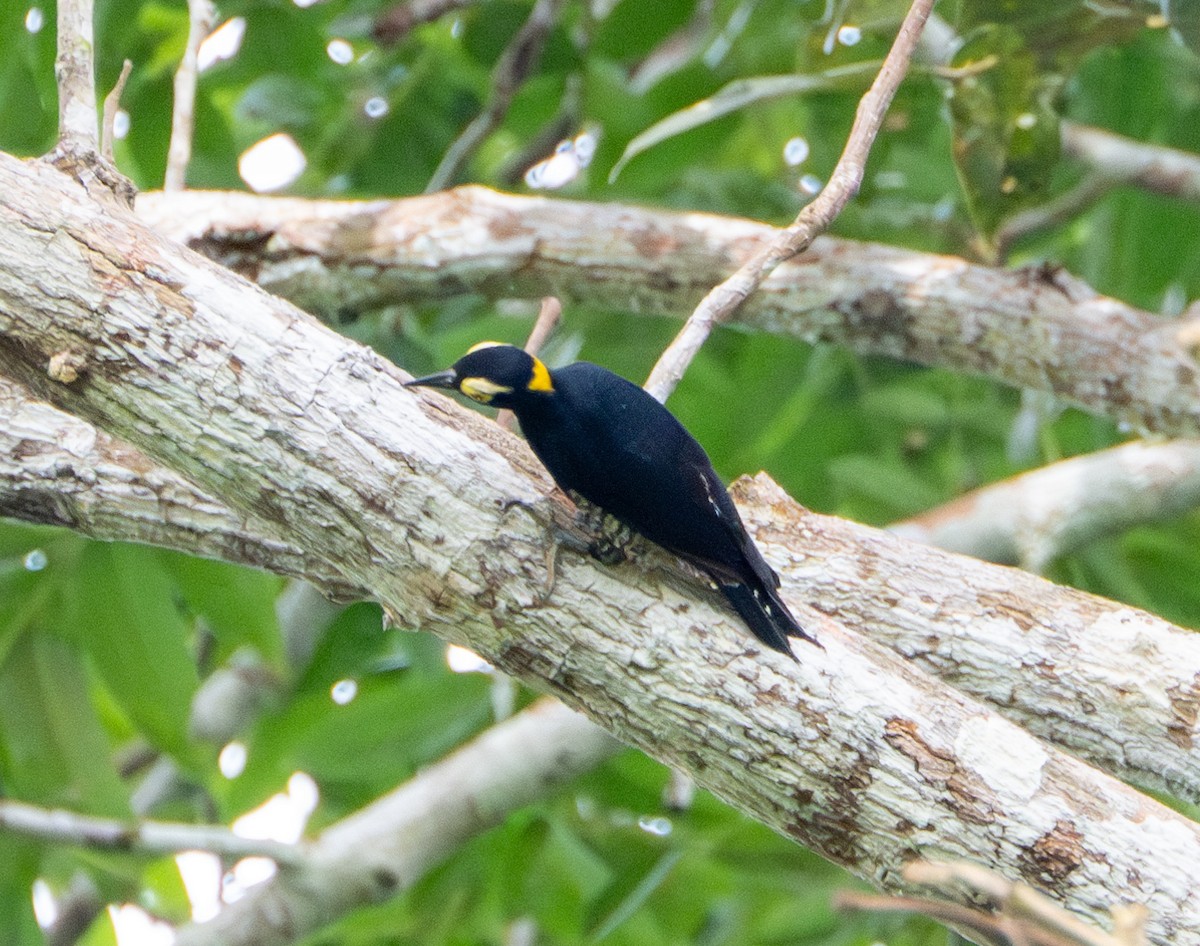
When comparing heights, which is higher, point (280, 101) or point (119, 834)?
point (280, 101)

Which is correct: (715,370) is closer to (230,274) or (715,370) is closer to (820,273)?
(820,273)

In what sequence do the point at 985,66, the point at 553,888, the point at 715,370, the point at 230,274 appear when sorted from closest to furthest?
the point at 230,274, the point at 985,66, the point at 553,888, the point at 715,370

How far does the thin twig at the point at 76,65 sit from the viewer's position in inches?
97.7

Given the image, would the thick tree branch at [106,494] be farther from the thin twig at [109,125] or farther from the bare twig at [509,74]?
the bare twig at [509,74]

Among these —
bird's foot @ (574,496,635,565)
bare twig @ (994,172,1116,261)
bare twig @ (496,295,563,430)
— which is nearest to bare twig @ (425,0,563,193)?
bare twig @ (994,172,1116,261)

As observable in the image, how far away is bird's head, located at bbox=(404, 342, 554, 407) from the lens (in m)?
2.06

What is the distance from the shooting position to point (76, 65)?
102 inches

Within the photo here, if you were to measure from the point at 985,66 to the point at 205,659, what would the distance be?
357 cm

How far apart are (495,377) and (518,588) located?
0.35m

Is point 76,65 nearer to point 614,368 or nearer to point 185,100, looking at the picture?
point 185,100

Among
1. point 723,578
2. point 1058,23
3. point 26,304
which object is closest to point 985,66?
point 1058,23

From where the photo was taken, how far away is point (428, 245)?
12.3 feet

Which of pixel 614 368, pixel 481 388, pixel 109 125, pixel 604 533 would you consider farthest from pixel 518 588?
pixel 614 368

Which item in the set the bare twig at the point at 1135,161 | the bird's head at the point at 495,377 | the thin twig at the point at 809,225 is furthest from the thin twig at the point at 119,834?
the bare twig at the point at 1135,161
